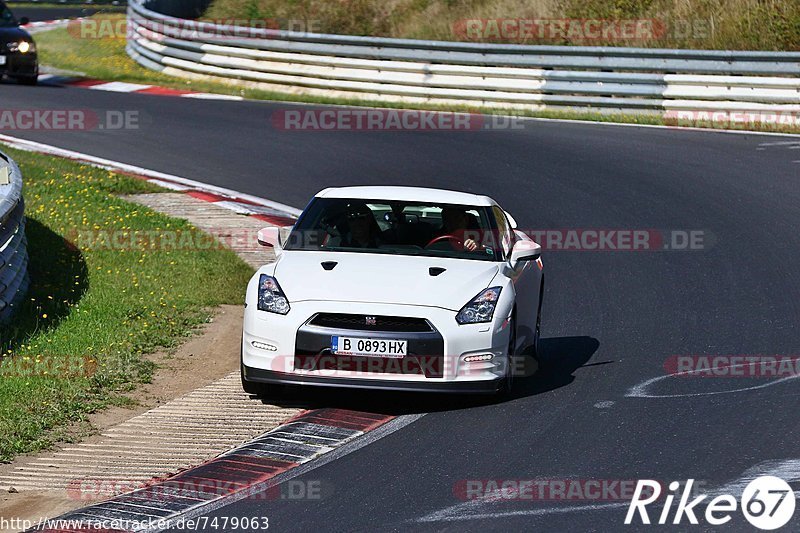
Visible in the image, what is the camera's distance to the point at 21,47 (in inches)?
1018

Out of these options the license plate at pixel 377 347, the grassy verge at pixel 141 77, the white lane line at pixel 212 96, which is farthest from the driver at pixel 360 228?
the white lane line at pixel 212 96

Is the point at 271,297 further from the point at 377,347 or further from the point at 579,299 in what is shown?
the point at 579,299

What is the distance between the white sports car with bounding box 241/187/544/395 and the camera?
8398mm

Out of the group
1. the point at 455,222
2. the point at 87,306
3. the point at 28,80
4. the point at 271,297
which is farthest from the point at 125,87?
the point at 271,297

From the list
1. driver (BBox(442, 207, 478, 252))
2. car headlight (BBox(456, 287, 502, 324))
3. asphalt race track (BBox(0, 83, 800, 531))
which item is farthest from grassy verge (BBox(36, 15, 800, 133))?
car headlight (BBox(456, 287, 502, 324))

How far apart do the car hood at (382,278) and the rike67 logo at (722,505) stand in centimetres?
224

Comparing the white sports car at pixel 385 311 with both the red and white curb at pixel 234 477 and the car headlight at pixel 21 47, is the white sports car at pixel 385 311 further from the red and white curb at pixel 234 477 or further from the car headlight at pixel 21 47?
the car headlight at pixel 21 47

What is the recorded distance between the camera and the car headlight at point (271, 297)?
8672 mm

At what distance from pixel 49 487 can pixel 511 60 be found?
16884 mm

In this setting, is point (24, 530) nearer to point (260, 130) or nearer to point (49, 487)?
point (49, 487)

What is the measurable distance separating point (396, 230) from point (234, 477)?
9.79ft

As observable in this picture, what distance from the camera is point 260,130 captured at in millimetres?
20844

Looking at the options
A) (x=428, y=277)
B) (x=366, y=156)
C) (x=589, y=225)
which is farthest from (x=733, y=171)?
(x=428, y=277)

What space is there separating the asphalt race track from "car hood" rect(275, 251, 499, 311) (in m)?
0.73
